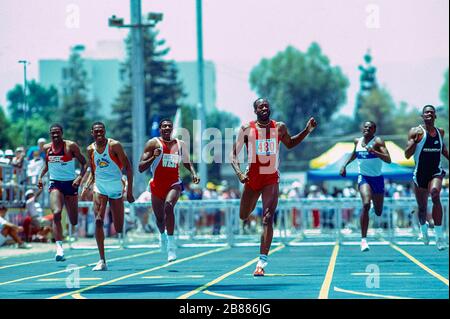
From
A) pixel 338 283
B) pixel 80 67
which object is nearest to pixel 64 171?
pixel 338 283

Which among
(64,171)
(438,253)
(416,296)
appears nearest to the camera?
(416,296)

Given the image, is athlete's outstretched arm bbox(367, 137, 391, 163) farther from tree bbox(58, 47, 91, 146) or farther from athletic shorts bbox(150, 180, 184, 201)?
tree bbox(58, 47, 91, 146)

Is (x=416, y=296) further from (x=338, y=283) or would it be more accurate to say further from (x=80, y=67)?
(x=80, y=67)

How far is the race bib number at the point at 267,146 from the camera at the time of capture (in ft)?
53.9

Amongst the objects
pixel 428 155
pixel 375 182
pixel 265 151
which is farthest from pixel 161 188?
pixel 428 155

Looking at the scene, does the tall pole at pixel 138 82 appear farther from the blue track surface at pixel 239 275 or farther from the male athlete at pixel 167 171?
the male athlete at pixel 167 171

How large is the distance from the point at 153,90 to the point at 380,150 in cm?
8968

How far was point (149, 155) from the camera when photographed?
18.8m

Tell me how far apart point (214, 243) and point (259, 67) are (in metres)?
102

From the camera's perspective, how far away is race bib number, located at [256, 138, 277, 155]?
53.9 ft

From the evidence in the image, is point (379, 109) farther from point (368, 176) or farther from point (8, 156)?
point (368, 176)

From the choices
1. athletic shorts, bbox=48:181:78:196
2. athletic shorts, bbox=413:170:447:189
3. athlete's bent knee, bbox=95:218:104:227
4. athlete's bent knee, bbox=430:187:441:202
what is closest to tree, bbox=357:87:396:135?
athletic shorts, bbox=413:170:447:189

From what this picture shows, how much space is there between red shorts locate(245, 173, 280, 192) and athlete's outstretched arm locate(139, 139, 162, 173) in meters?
2.16

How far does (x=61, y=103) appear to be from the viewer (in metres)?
114
